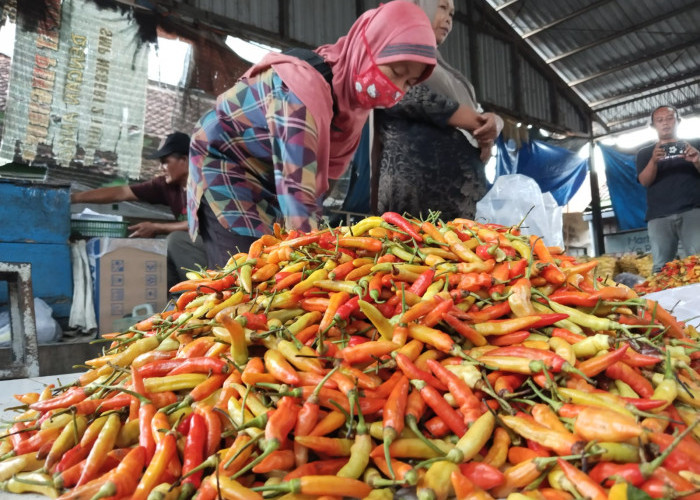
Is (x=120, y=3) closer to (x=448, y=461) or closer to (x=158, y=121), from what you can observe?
(x=158, y=121)

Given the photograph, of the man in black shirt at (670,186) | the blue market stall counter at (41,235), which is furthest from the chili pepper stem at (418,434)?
the man in black shirt at (670,186)

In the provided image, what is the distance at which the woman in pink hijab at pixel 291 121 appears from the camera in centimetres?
191

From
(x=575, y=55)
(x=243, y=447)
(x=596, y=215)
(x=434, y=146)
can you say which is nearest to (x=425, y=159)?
(x=434, y=146)

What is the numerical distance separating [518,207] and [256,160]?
2452mm

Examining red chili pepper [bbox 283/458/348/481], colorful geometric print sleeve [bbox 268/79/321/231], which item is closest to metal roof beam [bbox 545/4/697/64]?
colorful geometric print sleeve [bbox 268/79/321/231]

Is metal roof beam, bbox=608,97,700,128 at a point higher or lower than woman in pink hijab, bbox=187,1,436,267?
higher

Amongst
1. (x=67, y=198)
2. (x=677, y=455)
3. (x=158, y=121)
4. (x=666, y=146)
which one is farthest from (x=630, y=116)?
(x=677, y=455)

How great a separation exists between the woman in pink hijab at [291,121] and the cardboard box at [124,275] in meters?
2.61

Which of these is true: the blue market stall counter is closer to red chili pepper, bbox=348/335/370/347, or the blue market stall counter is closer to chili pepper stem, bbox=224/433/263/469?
red chili pepper, bbox=348/335/370/347

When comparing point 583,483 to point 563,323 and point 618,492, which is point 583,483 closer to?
point 618,492

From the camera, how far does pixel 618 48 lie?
1088 cm

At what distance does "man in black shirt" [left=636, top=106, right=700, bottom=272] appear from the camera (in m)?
4.80

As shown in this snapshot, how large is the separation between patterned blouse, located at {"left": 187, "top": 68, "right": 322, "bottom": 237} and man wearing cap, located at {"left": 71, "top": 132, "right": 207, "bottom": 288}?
2408 mm

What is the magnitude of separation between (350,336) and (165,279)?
156 inches
